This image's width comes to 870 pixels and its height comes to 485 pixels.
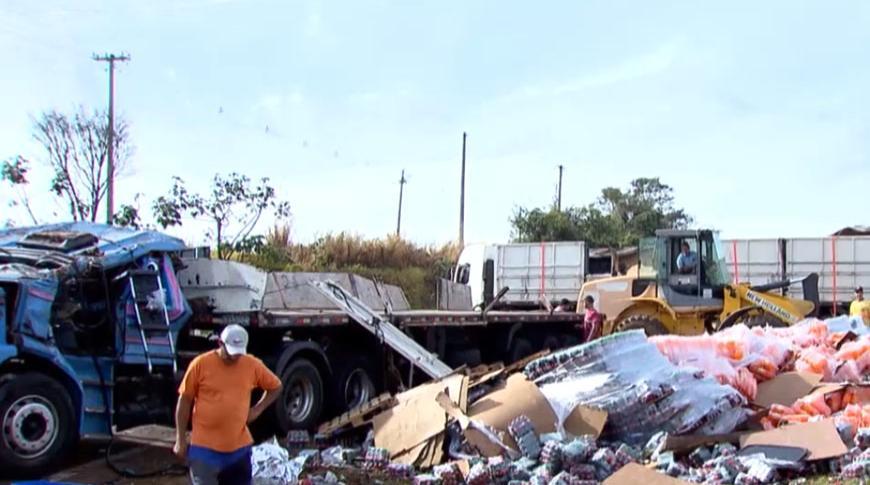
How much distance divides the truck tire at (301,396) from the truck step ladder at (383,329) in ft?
2.96

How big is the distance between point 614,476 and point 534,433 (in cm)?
107

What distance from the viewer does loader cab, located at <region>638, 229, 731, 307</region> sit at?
52.9 ft

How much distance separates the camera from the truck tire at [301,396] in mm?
8852

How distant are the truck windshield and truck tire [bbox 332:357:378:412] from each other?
815 cm

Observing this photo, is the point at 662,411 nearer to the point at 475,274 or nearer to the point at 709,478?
the point at 709,478

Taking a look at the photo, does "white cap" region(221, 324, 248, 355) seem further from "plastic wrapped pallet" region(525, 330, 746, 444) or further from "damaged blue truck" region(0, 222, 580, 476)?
"plastic wrapped pallet" region(525, 330, 746, 444)

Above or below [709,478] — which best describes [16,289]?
above

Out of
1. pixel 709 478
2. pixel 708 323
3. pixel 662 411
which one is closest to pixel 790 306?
pixel 708 323

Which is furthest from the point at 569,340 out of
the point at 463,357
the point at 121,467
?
the point at 121,467

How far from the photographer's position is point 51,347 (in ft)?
23.2

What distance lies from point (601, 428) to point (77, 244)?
4880 millimetres

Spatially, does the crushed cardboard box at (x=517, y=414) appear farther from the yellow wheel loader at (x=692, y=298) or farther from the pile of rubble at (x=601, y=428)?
the yellow wheel loader at (x=692, y=298)

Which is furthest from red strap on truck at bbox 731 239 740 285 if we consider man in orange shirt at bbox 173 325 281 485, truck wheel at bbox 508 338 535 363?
man in orange shirt at bbox 173 325 281 485

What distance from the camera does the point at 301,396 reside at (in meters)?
9.27
